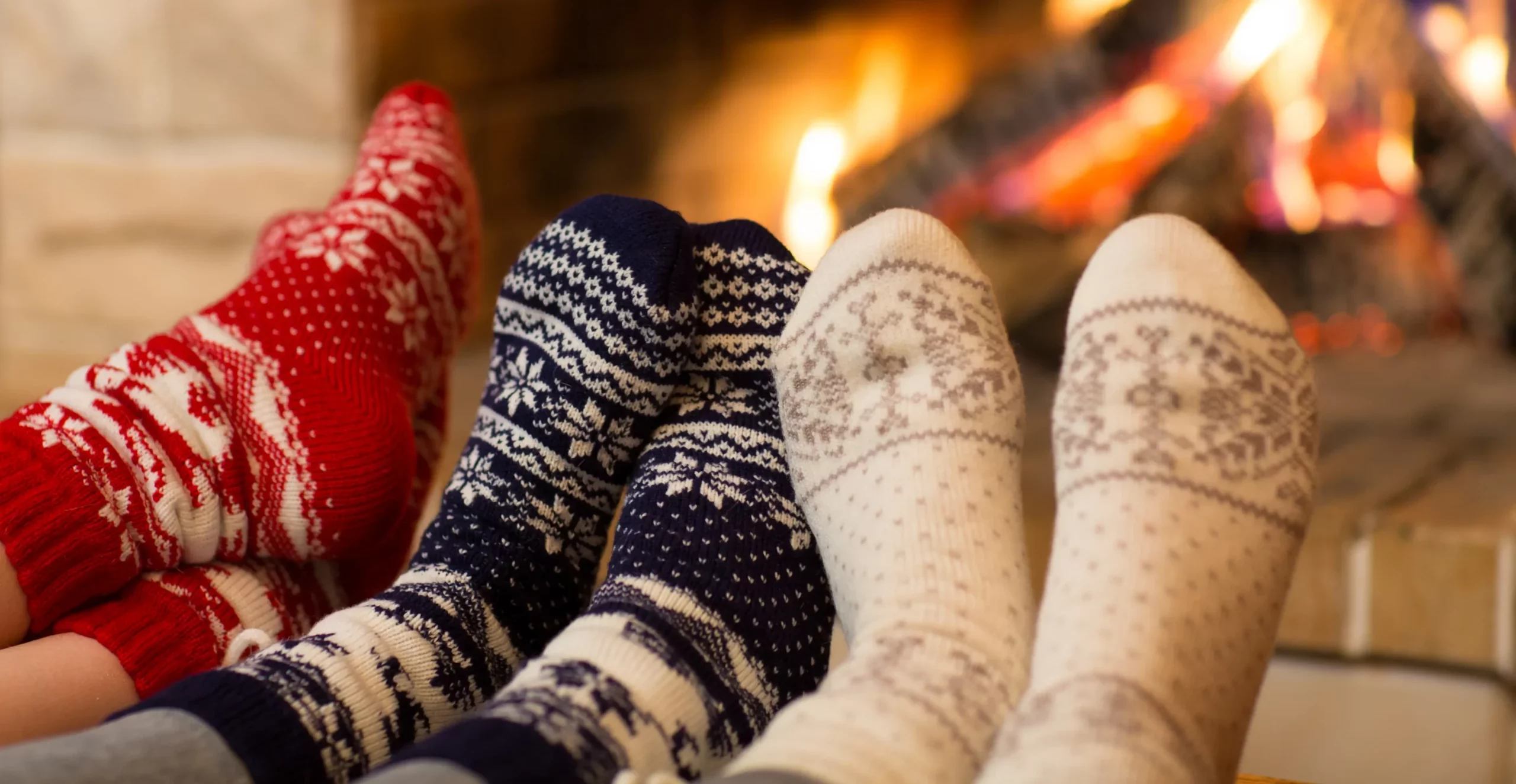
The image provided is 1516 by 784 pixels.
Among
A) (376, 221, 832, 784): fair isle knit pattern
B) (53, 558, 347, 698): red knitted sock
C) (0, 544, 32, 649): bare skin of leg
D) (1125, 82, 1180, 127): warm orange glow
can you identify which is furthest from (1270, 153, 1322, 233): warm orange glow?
(0, 544, 32, 649): bare skin of leg

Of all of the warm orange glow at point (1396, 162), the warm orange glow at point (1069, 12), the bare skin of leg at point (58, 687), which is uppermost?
the warm orange glow at point (1069, 12)

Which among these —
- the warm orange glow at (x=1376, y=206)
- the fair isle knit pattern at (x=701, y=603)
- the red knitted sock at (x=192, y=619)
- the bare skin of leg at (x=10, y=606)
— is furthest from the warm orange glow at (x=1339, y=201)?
the bare skin of leg at (x=10, y=606)

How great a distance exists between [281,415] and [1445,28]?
1045mm

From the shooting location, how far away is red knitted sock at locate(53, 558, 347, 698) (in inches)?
22.4

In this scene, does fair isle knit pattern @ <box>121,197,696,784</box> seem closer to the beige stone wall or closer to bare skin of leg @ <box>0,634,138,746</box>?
bare skin of leg @ <box>0,634,138,746</box>

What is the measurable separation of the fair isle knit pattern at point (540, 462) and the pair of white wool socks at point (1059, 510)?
76 mm

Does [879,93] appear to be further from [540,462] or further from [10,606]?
[10,606]

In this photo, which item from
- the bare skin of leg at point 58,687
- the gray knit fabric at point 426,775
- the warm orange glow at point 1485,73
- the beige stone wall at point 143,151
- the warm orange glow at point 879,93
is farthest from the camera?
the warm orange glow at point 879,93

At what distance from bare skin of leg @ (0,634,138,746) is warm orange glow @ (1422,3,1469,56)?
1.14m

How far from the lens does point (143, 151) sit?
1318mm

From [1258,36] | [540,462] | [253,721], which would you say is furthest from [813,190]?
[253,721]

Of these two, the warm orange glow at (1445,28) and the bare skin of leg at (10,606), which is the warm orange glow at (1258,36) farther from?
the bare skin of leg at (10,606)

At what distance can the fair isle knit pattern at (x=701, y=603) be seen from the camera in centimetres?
42

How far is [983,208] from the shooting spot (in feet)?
4.51
